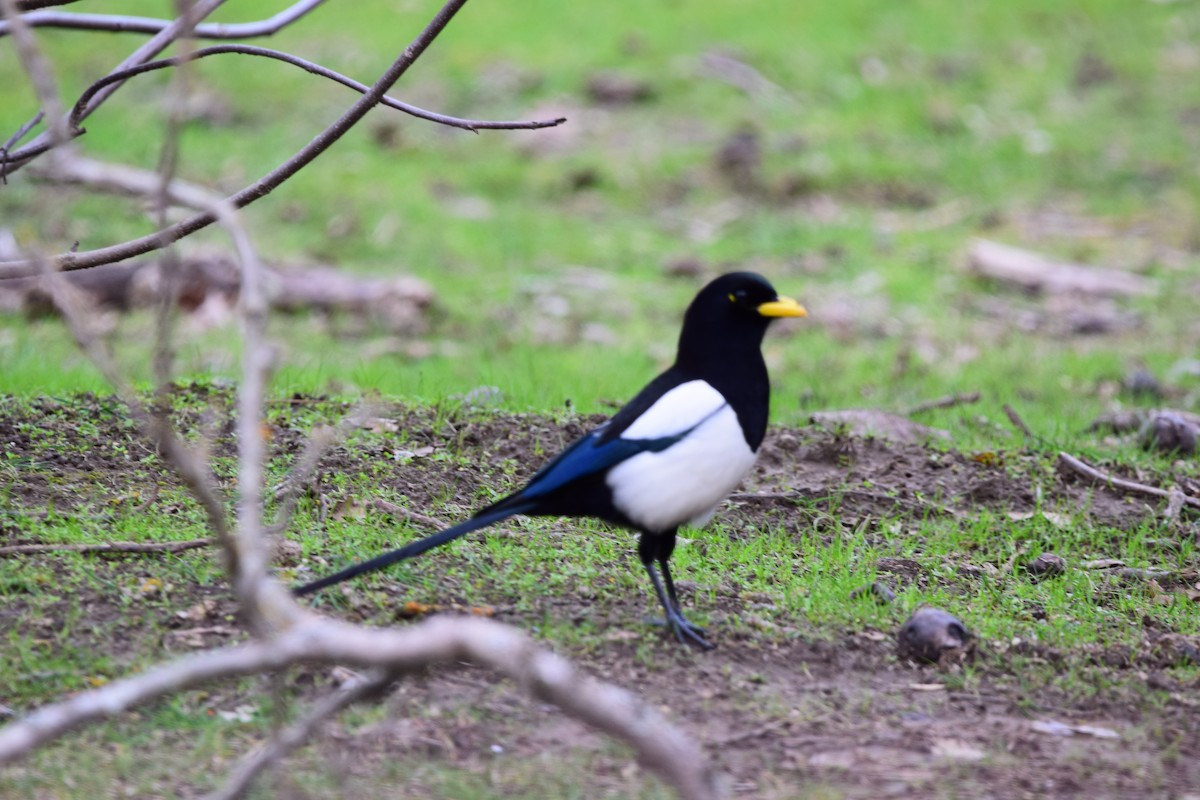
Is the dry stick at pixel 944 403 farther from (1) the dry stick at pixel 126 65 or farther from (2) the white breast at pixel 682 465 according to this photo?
(1) the dry stick at pixel 126 65

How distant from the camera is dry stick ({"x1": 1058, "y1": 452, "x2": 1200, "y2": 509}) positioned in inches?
195

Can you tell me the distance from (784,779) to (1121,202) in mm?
8437

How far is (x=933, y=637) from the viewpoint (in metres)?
3.63

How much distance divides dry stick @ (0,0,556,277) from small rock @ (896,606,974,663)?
2042 millimetres

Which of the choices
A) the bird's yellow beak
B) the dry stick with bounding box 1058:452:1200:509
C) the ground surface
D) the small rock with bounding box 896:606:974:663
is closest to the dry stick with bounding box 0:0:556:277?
the ground surface

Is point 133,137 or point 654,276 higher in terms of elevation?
point 133,137

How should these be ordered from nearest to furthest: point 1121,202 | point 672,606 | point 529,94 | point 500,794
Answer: point 500,794, point 672,606, point 1121,202, point 529,94

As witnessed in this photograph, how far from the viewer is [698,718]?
3273 millimetres

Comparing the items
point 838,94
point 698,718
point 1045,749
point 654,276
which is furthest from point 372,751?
point 838,94

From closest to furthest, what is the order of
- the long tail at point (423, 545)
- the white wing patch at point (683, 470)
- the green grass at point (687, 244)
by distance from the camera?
the long tail at point (423, 545) < the white wing patch at point (683, 470) < the green grass at point (687, 244)

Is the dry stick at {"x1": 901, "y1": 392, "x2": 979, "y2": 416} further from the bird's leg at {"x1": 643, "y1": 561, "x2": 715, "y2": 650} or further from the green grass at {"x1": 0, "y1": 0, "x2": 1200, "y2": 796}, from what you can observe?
the bird's leg at {"x1": 643, "y1": 561, "x2": 715, "y2": 650}

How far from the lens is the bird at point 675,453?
357 cm

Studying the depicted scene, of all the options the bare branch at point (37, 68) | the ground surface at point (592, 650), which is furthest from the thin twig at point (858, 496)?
the bare branch at point (37, 68)

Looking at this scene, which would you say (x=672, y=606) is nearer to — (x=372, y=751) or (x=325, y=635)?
(x=372, y=751)
